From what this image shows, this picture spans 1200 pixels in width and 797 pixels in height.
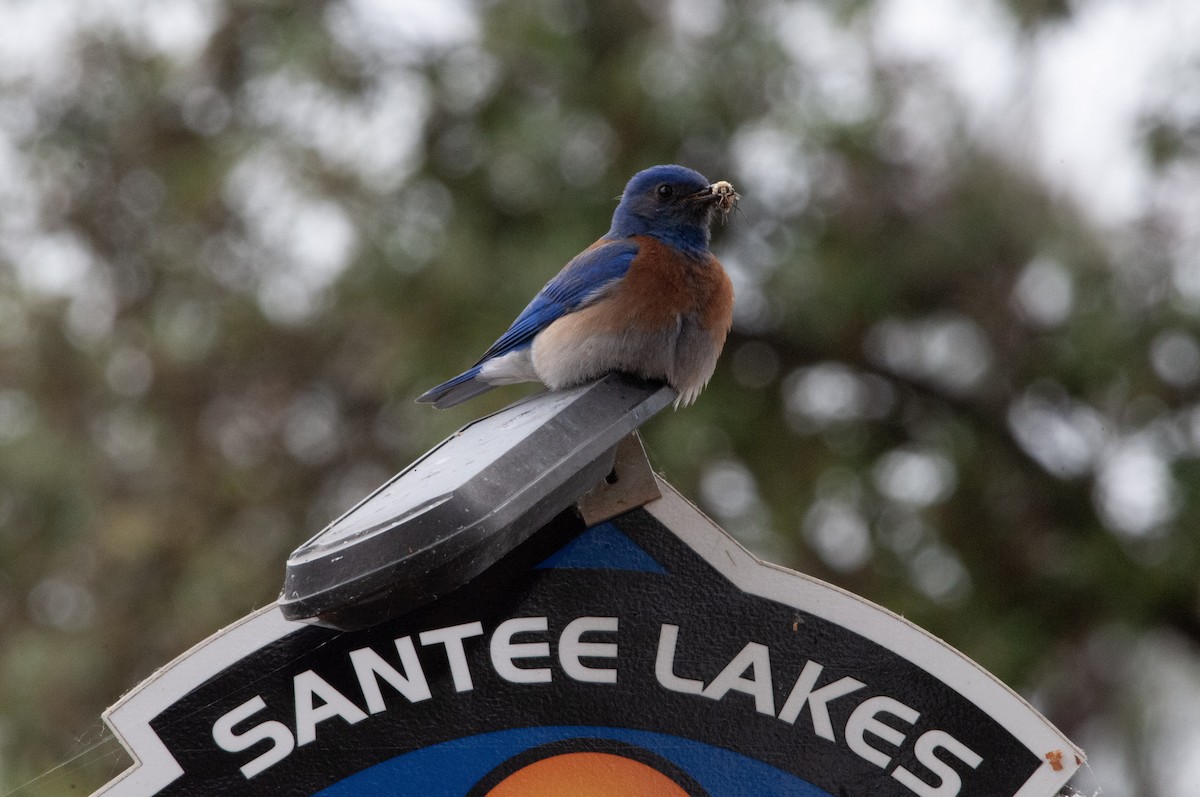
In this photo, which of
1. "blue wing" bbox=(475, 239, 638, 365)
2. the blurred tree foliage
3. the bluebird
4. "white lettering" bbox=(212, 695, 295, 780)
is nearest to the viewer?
"white lettering" bbox=(212, 695, 295, 780)

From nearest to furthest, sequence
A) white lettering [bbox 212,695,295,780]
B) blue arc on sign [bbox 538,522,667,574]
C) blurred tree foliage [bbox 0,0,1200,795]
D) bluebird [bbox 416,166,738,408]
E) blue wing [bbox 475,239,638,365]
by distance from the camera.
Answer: white lettering [bbox 212,695,295,780] → blue arc on sign [bbox 538,522,667,574] → bluebird [bbox 416,166,738,408] → blue wing [bbox 475,239,638,365] → blurred tree foliage [bbox 0,0,1200,795]

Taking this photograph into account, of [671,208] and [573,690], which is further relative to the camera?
[671,208]

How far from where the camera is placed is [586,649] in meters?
2.00

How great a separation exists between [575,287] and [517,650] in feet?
4.91

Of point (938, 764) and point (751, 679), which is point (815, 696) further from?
point (938, 764)

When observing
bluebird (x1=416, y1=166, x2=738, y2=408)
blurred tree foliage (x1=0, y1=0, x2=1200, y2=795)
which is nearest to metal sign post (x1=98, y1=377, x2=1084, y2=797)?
bluebird (x1=416, y1=166, x2=738, y2=408)

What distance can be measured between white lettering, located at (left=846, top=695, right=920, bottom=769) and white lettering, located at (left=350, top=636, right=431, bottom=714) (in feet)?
2.12

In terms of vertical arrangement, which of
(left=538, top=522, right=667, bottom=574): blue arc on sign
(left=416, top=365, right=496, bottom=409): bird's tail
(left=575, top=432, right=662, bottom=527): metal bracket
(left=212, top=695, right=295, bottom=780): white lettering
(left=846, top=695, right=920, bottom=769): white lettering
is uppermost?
(left=416, top=365, right=496, bottom=409): bird's tail

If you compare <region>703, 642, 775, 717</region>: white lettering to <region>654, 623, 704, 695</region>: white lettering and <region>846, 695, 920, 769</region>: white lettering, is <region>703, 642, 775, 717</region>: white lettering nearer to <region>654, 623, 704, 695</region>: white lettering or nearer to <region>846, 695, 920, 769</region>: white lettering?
<region>654, 623, 704, 695</region>: white lettering

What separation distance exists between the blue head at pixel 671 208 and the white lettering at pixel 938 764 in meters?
1.74

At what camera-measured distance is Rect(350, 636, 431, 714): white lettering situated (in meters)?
1.96

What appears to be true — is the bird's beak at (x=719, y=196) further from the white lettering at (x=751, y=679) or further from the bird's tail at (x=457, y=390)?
the white lettering at (x=751, y=679)

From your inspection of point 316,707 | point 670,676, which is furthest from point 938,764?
point 316,707

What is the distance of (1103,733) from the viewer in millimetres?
7270
